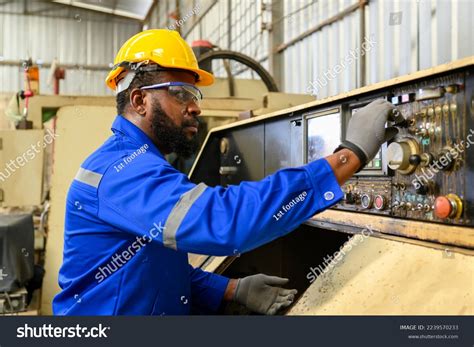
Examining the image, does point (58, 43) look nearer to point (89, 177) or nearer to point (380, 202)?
point (89, 177)

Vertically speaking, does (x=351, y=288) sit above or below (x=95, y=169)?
below

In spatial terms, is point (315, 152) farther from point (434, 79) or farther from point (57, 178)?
point (57, 178)

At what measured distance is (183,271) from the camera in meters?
1.20

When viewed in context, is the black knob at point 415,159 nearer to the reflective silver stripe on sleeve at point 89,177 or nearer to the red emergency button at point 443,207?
the red emergency button at point 443,207

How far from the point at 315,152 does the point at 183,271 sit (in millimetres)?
560

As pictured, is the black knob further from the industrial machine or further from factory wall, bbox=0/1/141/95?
factory wall, bbox=0/1/141/95

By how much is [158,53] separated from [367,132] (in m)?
0.57

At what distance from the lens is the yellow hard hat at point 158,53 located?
1.24m

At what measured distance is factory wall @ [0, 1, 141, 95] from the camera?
30.5 ft

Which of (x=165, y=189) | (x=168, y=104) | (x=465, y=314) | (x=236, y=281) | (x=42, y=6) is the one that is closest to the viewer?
(x=465, y=314)

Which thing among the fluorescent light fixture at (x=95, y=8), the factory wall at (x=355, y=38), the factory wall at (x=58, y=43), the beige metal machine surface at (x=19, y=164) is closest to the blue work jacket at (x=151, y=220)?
the factory wall at (x=355, y=38)

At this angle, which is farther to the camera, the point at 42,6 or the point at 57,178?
the point at 42,6

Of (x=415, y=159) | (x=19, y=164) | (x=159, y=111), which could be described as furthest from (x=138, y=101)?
(x=19, y=164)

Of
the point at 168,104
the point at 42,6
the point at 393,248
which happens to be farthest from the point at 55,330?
the point at 42,6
